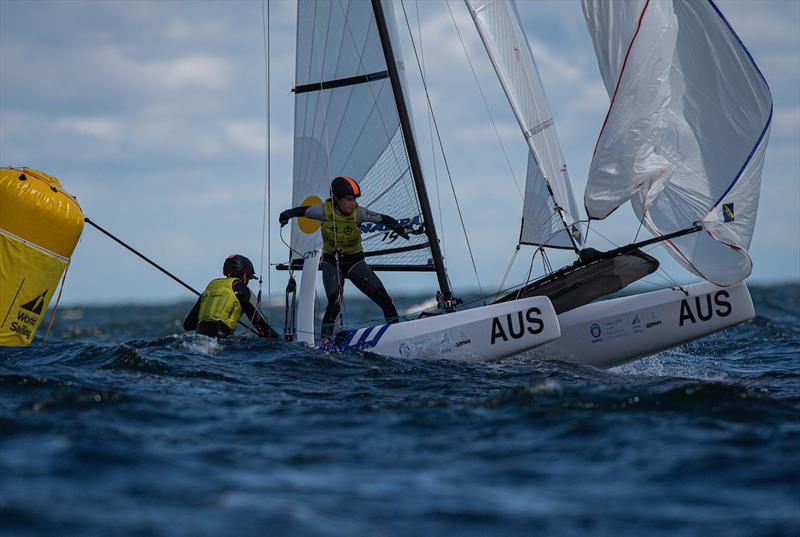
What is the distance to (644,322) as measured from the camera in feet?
27.2

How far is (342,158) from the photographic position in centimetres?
1014

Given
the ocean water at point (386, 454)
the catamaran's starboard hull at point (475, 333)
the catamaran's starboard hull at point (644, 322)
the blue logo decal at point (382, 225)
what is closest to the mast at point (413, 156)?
the blue logo decal at point (382, 225)

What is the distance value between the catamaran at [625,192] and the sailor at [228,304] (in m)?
0.57

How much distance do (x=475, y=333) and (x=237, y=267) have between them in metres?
2.74

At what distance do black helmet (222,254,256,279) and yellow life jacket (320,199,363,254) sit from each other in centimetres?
91

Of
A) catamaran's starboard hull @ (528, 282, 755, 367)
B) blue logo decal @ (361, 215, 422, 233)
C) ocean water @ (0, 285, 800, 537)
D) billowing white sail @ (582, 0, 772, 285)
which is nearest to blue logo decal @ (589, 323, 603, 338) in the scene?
catamaran's starboard hull @ (528, 282, 755, 367)

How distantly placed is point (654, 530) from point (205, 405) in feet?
10.9

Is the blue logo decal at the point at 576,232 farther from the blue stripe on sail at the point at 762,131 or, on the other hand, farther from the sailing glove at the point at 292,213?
the sailing glove at the point at 292,213

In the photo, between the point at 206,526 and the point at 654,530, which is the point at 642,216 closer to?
the point at 654,530

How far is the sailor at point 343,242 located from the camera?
8844 millimetres

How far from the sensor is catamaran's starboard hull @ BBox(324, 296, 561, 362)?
25.6 feet

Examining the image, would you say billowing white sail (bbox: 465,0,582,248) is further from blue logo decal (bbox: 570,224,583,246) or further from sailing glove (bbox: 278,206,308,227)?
sailing glove (bbox: 278,206,308,227)

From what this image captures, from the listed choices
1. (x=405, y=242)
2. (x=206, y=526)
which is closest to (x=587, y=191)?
(x=405, y=242)

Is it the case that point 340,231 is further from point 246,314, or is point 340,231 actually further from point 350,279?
point 246,314
